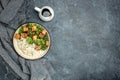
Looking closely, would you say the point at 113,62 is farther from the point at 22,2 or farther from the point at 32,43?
the point at 22,2

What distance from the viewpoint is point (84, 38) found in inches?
99.7

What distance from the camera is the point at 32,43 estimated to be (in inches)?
93.8

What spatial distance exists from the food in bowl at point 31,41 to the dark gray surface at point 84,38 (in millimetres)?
110

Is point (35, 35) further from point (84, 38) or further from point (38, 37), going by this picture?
point (84, 38)

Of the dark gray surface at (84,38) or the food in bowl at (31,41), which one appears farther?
the dark gray surface at (84,38)

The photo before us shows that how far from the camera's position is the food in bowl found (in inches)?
93.6

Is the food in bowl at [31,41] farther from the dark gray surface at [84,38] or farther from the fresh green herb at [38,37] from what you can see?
the dark gray surface at [84,38]

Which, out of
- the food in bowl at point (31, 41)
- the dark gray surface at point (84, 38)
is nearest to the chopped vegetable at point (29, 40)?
the food in bowl at point (31, 41)

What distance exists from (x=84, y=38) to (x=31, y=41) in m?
0.42

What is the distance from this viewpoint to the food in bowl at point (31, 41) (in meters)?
2.38

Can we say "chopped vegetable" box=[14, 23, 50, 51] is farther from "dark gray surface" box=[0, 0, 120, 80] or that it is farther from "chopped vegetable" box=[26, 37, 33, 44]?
"dark gray surface" box=[0, 0, 120, 80]

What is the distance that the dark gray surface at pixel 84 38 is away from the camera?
248 cm

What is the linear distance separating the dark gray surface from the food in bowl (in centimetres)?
11

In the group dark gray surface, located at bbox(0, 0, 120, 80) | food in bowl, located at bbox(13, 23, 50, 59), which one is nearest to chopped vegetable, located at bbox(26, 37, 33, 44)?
food in bowl, located at bbox(13, 23, 50, 59)
